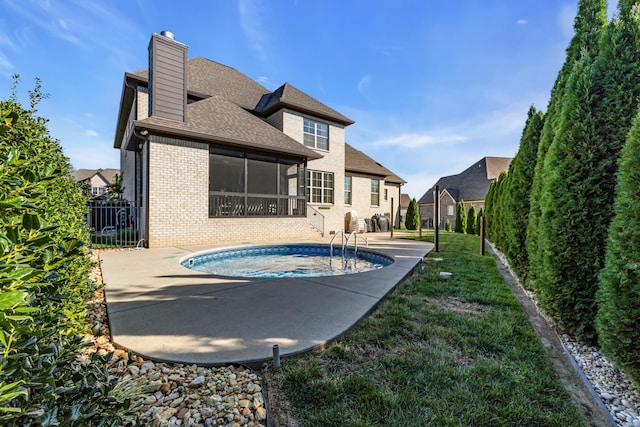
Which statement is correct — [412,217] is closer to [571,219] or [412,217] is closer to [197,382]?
[571,219]

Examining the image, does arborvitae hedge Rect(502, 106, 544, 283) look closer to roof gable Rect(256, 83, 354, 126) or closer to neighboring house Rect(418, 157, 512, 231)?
roof gable Rect(256, 83, 354, 126)

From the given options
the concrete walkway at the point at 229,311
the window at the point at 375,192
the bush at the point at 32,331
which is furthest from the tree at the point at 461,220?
the bush at the point at 32,331

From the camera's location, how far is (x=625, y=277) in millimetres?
2107

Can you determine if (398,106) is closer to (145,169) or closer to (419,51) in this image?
(419,51)

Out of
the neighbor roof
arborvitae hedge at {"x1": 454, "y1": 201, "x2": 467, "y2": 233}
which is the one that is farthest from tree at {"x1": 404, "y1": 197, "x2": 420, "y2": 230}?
the neighbor roof

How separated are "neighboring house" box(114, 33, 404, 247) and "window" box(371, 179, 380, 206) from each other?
79.7 inches

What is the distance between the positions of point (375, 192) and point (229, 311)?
58.0 feet

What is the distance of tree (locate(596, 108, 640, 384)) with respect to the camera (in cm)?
205

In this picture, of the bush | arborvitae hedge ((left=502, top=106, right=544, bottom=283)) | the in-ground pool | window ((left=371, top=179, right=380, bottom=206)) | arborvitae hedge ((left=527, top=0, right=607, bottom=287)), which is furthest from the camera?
window ((left=371, top=179, right=380, bottom=206))

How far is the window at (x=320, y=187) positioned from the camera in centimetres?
1520

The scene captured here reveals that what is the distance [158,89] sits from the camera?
31.0 feet

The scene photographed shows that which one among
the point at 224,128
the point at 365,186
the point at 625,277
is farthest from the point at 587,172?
the point at 365,186

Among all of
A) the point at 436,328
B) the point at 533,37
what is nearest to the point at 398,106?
the point at 533,37

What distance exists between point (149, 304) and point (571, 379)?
443cm
